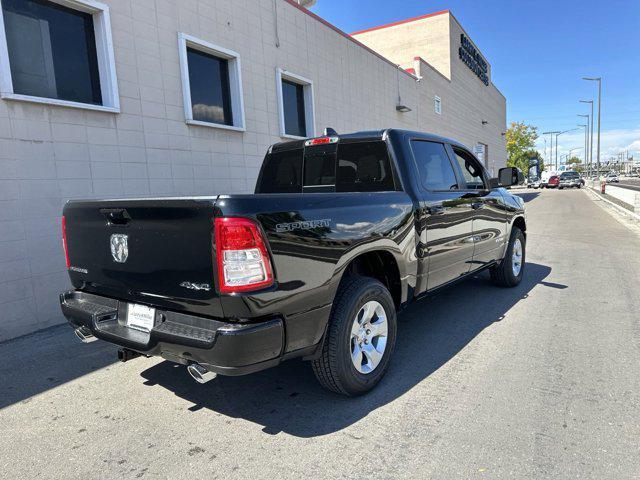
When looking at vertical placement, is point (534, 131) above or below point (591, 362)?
above

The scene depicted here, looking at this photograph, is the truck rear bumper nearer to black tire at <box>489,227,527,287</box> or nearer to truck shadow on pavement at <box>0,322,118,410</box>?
truck shadow on pavement at <box>0,322,118,410</box>

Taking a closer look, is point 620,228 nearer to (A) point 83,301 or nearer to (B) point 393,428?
(B) point 393,428

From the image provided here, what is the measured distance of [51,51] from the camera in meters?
5.48

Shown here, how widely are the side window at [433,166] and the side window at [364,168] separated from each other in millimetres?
363

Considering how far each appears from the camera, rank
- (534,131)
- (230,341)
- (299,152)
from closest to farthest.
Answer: (230,341) → (299,152) → (534,131)

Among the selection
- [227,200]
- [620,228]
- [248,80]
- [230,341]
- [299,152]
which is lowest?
[620,228]

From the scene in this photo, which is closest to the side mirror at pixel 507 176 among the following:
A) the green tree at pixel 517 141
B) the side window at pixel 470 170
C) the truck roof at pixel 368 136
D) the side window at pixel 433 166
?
the side window at pixel 470 170

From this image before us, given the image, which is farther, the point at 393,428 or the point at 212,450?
the point at 393,428

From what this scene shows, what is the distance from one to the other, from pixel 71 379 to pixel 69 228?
1368 mm

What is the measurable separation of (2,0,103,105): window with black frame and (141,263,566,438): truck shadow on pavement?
3.96 meters

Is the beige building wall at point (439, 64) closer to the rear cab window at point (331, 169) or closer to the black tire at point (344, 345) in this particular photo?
the rear cab window at point (331, 169)

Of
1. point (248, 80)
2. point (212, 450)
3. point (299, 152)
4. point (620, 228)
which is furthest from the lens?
point (620, 228)

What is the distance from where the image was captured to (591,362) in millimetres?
3545

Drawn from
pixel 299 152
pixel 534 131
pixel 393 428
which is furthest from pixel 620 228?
pixel 534 131
